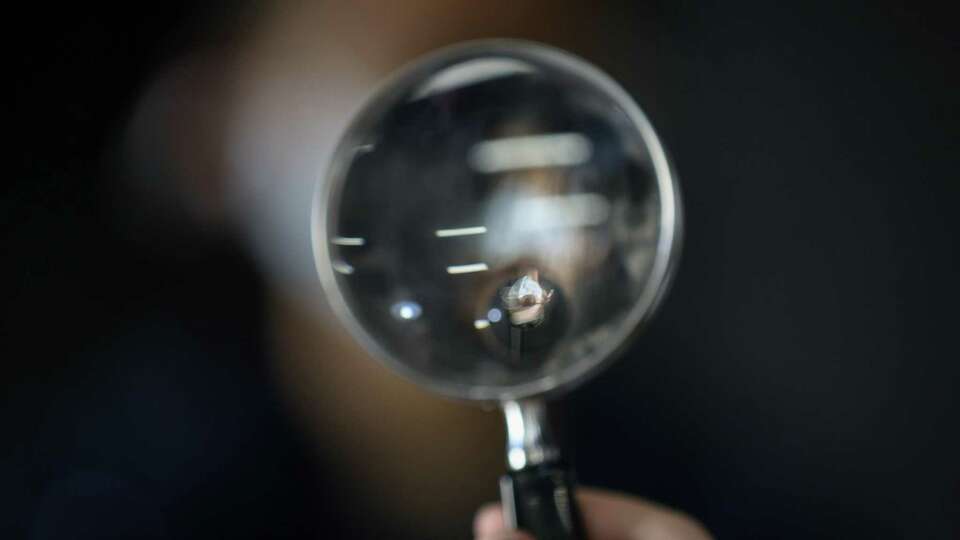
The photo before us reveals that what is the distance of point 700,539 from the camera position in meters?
1.07

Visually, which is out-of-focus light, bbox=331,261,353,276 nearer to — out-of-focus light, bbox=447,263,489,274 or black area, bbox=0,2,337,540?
out-of-focus light, bbox=447,263,489,274

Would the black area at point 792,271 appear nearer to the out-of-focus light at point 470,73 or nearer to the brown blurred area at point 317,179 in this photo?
the brown blurred area at point 317,179

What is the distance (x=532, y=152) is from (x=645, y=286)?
168 millimetres

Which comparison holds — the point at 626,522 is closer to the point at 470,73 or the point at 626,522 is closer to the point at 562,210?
the point at 562,210

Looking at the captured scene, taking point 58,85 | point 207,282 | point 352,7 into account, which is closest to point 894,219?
point 352,7

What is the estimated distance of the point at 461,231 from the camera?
912mm

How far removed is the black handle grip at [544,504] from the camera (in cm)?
87

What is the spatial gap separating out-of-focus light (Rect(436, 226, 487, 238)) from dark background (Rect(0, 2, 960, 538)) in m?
0.44

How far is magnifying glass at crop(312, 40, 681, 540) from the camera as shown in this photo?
91 cm

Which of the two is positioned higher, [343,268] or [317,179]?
[317,179]

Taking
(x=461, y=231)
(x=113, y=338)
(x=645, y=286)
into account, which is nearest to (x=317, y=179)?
(x=113, y=338)

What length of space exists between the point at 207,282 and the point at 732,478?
2.40ft

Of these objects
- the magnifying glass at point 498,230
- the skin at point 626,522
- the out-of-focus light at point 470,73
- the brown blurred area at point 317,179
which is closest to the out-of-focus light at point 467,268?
the magnifying glass at point 498,230

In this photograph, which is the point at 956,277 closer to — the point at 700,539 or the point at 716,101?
the point at 716,101
